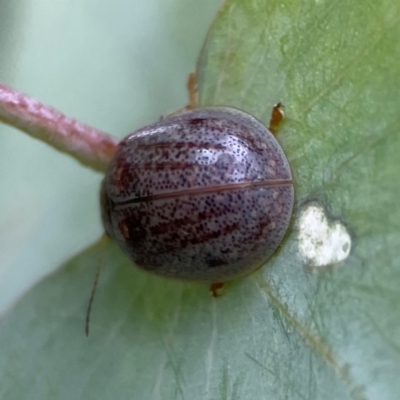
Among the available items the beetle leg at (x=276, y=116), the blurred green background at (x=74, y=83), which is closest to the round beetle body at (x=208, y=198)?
the beetle leg at (x=276, y=116)

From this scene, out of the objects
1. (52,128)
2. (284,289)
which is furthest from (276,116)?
(52,128)

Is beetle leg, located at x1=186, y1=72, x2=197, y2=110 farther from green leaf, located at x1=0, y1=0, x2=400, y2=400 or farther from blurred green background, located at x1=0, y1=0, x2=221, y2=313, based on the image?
blurred green background, located at x1=0, y1=0, x2=221, y2=313

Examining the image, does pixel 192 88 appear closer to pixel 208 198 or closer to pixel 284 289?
pixel 208 198

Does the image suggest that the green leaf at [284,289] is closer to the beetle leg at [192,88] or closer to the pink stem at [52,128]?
the beetle leg at [192,88]

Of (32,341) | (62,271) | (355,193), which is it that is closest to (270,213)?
(355,193)

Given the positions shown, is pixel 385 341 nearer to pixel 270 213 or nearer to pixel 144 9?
pixel 270 213
